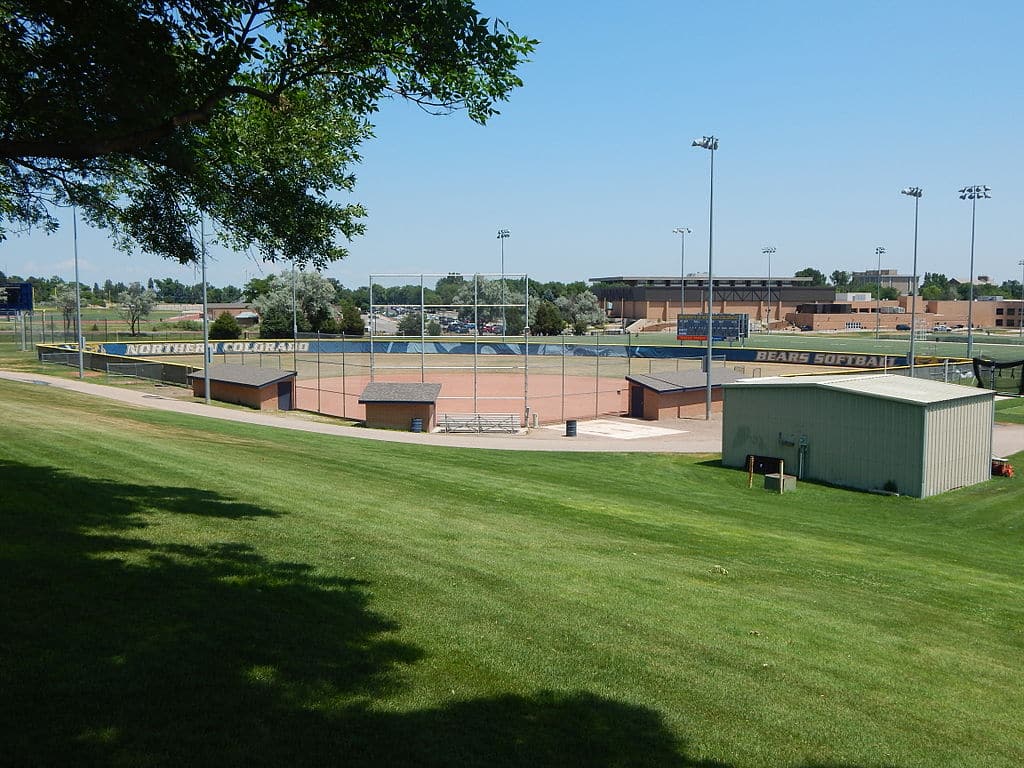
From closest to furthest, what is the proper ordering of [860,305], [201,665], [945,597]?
[201,665]
[945,597]
[860,305]

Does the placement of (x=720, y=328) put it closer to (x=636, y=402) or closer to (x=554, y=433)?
(x=636, y=402)

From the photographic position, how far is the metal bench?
4038 cm

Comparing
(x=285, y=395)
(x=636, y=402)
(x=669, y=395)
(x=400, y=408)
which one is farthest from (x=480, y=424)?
(x=285, y=395)

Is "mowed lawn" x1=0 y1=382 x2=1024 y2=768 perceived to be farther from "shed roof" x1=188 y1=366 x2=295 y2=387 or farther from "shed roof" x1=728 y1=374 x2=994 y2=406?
"shed roof" x1=188 y1=366 x2=295 y2=387

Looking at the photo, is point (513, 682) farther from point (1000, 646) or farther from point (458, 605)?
point (1000, 646)

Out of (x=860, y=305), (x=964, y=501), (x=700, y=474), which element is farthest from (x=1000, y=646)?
(x=860, y=305)

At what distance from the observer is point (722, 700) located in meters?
Answer: 7.92

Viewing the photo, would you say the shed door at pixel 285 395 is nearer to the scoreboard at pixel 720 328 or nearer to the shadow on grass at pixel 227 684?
the shadow on grass at pixel 227 684

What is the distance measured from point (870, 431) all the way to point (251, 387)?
3003 cm

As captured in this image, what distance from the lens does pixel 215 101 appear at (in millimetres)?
9758

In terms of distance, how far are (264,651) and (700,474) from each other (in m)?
Result: 23.1

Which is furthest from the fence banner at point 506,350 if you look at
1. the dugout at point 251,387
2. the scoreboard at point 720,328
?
the dugout at point 251,387

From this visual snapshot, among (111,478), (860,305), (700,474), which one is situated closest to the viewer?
(111,478)

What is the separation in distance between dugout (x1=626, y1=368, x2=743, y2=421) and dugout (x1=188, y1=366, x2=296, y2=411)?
18.3 meters
